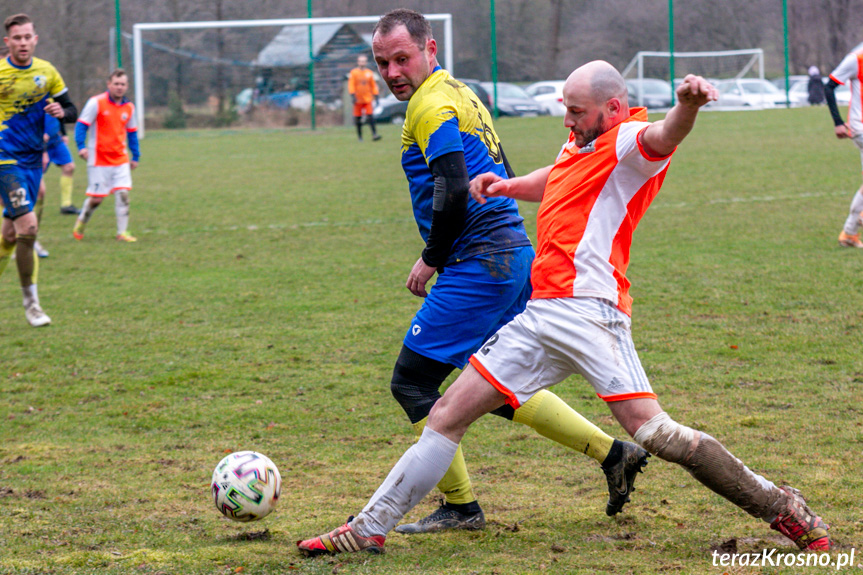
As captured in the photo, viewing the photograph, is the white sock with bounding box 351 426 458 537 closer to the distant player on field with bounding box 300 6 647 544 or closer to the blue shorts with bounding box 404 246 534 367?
the distant player on field with bounding box 300 6 647 544

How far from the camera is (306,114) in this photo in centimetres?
2894

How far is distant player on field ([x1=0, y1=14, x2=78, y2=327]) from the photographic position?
7000 millimetres

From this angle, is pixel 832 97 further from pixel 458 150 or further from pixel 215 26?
pixel 215 26

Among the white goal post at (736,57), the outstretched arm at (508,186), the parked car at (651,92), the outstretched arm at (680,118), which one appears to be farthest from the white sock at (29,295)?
the white goal post at (736,57)

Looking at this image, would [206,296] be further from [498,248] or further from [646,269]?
[498,248]

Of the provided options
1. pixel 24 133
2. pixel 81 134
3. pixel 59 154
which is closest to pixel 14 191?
pixel 24 133

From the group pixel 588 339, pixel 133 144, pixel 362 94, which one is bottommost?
pixel 588 339

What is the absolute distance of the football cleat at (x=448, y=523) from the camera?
3.48 m

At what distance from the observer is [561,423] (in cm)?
355

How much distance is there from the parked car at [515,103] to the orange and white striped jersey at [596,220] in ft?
89.9

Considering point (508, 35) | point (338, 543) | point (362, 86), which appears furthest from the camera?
point (508, 35)

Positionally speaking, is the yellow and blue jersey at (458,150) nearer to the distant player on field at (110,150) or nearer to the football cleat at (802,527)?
the football cleat at (802,527)

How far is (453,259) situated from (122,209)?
8756 mm

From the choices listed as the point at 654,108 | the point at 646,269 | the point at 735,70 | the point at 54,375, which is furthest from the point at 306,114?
the point at 54,375
